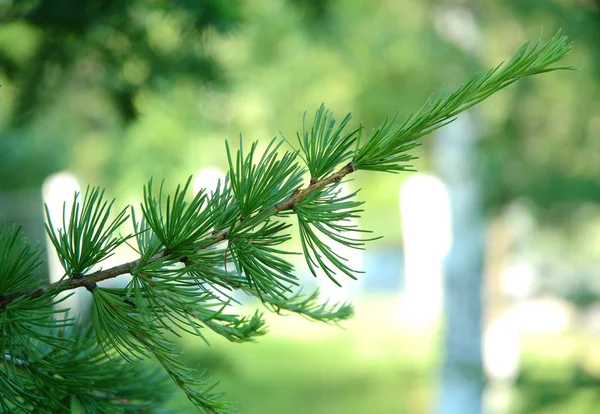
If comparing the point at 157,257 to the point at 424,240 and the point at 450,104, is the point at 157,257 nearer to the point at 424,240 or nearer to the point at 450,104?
the point at 450,104

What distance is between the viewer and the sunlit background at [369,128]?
5.97 feet

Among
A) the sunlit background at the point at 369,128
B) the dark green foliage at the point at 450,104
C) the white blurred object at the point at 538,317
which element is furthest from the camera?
the white blurred object at the point at 538,317

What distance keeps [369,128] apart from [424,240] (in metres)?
8.11

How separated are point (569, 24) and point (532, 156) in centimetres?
126

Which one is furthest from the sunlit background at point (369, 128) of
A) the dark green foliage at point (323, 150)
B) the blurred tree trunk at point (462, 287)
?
the dark green foliage at point (323, 150)

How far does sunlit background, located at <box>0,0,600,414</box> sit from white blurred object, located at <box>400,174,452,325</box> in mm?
60

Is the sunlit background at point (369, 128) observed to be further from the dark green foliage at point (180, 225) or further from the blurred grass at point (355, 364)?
the dark green foliage at point (180, 225)

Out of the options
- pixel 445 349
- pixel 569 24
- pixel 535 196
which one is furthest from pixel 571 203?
pixel 445 349

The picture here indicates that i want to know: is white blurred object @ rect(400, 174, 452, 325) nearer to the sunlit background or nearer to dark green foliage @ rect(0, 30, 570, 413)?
the sunlit background

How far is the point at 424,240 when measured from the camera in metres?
14.4

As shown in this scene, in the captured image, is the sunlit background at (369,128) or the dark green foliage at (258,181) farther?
the sunlit background at (369,128)

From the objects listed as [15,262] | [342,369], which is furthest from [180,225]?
[342,369]

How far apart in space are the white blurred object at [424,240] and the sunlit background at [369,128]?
6 cm

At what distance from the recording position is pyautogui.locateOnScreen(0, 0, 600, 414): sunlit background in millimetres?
1818
